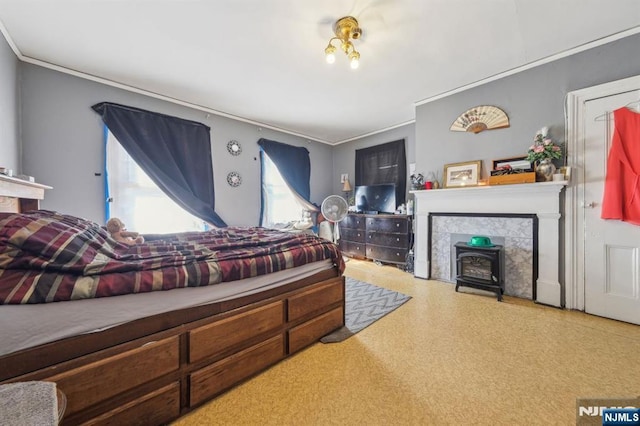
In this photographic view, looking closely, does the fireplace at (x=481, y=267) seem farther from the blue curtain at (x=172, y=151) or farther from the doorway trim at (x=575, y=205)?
the blue curtain at (x=172, y=151)

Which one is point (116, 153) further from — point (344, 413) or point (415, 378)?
point (415, 378)

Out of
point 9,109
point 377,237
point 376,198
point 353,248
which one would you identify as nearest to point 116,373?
point 9,109

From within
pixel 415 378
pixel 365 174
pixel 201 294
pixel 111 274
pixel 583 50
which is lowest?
pixel 415 378

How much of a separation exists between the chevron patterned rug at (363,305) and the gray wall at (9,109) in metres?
3.18

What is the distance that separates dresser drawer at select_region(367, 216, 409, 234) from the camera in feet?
12.9

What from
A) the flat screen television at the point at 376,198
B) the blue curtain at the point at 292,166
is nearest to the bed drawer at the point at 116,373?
the blue curtain at the point at 292,166

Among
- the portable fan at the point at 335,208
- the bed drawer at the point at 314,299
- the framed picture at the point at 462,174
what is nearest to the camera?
the bed drawer at the point at 314,299

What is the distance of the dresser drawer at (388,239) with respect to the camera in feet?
12.9

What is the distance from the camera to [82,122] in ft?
8.79

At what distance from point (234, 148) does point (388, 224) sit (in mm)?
2924

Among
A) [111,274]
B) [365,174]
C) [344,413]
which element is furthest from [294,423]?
[365,174]

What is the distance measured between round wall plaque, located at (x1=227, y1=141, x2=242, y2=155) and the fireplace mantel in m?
3.12

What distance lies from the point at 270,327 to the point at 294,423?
52 cm

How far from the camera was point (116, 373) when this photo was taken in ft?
3.35
